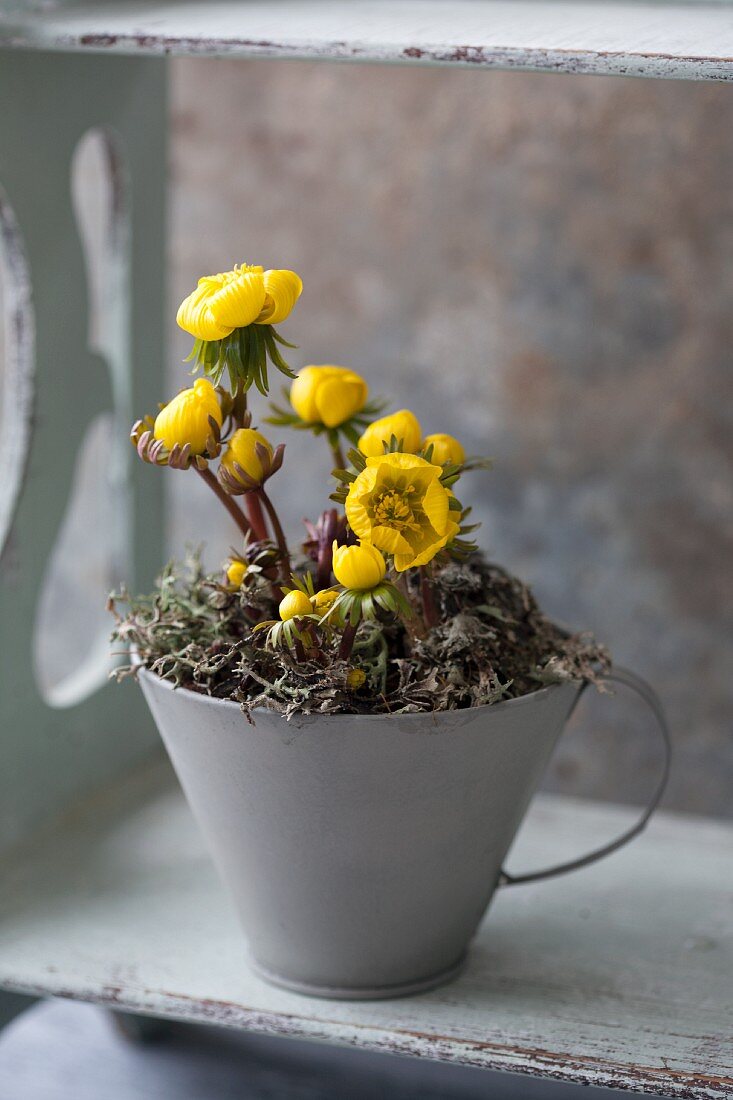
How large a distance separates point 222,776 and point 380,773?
0.27ft

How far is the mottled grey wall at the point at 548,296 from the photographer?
1.39 m

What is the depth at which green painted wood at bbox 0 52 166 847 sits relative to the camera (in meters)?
0.82

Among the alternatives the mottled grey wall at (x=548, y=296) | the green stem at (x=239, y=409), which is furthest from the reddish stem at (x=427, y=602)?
the mottled grey wall at (x=548, y=296)

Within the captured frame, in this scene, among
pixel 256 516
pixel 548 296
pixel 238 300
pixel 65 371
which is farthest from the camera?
pixel 548 296

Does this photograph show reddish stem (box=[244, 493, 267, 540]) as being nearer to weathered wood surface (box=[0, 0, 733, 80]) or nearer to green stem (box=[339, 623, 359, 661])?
green stem (box=[339, 623, 359, 661])

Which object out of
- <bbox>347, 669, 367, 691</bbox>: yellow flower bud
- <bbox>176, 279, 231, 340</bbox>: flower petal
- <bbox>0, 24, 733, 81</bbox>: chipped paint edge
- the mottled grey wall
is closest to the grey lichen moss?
<bbox>347, 669, 367, 691</bbox>: yellow flower bud

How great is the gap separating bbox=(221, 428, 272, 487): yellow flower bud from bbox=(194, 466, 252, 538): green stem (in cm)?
1

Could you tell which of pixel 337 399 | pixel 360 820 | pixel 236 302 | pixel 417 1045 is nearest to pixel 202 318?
pixel 236 302

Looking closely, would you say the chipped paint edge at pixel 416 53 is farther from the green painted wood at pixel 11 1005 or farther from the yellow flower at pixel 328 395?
the green painted wood at pixel 11 1005

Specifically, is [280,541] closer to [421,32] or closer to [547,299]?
[421,32]

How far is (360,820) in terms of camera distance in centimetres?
63

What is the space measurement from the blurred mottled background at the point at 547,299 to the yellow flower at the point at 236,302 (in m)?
0.89

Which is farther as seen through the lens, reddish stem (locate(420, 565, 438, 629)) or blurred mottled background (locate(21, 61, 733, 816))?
blurred mottled background (locate(21, 61, 733, 816))

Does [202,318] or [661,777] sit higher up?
[202,318]
